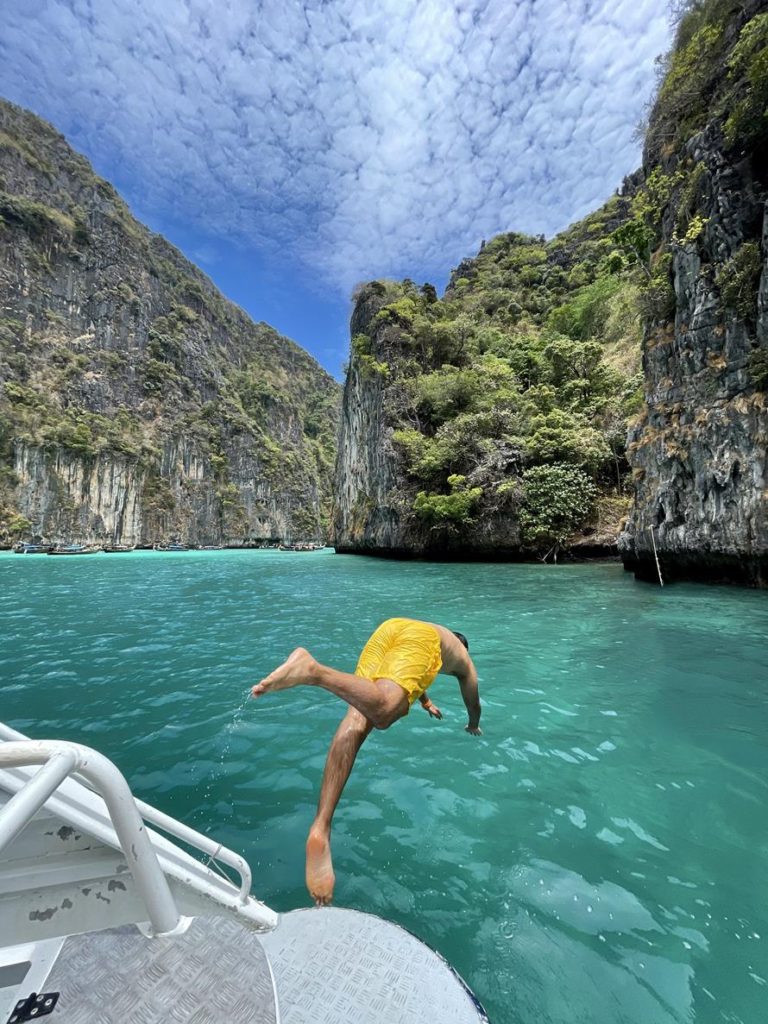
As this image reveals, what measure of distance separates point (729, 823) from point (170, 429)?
68.1 metres

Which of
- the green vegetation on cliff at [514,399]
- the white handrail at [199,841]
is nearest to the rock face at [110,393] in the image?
the green vegetation on cliff at [514,399]

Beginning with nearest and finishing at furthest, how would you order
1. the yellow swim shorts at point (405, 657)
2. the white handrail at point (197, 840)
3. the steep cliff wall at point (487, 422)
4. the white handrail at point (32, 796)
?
the white handrail at point (32, 796), the white handrail at point (197, 840), the yellow swim shorts at point (405, 657), the steep cliff wall at point (487, 422)

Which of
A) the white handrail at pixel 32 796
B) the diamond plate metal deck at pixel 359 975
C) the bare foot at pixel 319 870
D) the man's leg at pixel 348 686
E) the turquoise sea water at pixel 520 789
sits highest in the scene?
the white handrail at pixel 32 796

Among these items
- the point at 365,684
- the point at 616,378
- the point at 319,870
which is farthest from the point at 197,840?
the point at 616,378

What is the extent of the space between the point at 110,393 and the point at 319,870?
67716mm

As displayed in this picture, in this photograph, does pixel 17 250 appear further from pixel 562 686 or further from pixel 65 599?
pixel 562 686

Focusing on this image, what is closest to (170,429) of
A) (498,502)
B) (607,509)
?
(498,502)

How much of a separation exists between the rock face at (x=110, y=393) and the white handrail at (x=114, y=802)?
56.6m

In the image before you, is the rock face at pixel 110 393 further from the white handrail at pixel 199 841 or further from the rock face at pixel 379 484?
the white handrail at pixel 199 841

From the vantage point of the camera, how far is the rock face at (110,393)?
48750 mm

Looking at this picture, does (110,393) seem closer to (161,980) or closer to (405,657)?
(405,657)

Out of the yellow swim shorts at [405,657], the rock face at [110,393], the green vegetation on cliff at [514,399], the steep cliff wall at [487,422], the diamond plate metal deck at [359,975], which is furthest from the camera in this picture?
the rock face at [110,393]

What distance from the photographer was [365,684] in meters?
2.31

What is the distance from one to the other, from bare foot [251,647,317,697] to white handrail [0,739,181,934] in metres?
0.79
